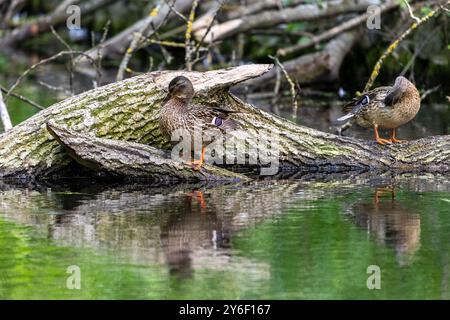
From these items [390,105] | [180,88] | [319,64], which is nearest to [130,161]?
[180,88]

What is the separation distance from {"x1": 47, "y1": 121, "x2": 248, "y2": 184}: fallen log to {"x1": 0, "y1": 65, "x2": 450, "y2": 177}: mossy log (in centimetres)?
45

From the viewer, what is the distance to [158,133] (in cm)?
1117

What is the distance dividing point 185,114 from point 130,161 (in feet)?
2.60

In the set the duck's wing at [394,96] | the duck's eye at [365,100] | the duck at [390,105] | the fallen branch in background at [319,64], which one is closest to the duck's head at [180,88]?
the duck at [390,105]

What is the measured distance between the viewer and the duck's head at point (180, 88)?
10594 millimetres

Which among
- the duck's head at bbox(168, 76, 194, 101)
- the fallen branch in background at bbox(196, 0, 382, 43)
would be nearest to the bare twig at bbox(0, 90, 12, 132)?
the duck's head at bbox(168, 76, 194, 101)

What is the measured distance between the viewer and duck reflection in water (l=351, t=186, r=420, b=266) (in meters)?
7.47

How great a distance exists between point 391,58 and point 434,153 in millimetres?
8823

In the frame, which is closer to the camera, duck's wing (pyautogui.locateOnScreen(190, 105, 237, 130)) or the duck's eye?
duck's wing (pyautogui.locateOnScreen(190, 105, 237, 130))

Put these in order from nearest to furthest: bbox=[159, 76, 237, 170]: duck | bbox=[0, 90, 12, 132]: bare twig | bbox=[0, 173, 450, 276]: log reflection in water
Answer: bbox=[0, 173, 450, 276]: log reflection in water → bbox=[159, 76, 237, 170]: duck → bbox=[0, 90, 12, 132]: bare twig

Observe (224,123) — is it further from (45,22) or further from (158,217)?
(45,22)

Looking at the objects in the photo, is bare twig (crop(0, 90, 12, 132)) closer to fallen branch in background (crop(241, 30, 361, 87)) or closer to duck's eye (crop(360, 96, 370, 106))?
duck's eye (crop(360, 96, 370, 106))

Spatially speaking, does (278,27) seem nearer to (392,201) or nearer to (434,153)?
(434,153)

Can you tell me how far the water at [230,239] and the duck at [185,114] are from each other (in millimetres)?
716
